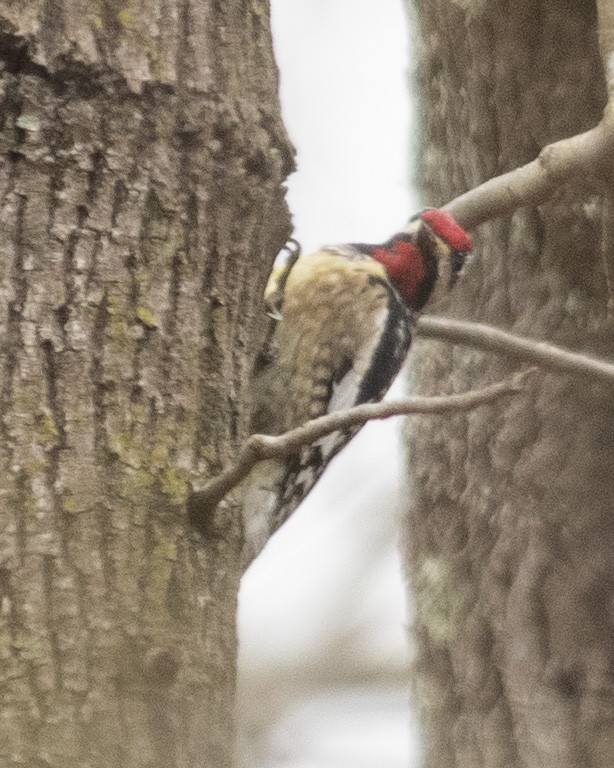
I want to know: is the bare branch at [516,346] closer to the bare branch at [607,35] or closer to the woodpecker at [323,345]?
the woodpecker at [323,345]

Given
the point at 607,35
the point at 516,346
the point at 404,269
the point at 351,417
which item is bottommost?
the point at 351,417

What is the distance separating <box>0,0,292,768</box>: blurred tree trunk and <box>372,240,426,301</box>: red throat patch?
46.3 inches

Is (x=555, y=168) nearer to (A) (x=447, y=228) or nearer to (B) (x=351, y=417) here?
(A) (x=447, y=228)

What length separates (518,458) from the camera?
3.00 metres

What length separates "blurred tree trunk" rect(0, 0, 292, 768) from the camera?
1404 mm

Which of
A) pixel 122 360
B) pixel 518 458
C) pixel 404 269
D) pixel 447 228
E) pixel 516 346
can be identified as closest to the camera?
pixel 122 360

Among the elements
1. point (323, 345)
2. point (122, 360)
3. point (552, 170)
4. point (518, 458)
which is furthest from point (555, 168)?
point (122, 360)

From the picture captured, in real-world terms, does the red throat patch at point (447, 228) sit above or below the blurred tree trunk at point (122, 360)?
above

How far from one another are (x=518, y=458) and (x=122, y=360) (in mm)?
1617

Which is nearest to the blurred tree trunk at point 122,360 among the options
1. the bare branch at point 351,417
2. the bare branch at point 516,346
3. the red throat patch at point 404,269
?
the bare branch at point 351,417

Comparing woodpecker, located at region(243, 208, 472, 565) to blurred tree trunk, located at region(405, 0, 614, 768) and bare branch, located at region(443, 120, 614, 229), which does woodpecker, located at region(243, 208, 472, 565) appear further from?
blurred tree trunk, located at region(405, 0, 614, 768)

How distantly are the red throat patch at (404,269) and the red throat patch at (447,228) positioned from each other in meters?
0.15

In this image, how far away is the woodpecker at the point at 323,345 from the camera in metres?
2.59

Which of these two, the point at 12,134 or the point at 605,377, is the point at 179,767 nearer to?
the point at 12,134
